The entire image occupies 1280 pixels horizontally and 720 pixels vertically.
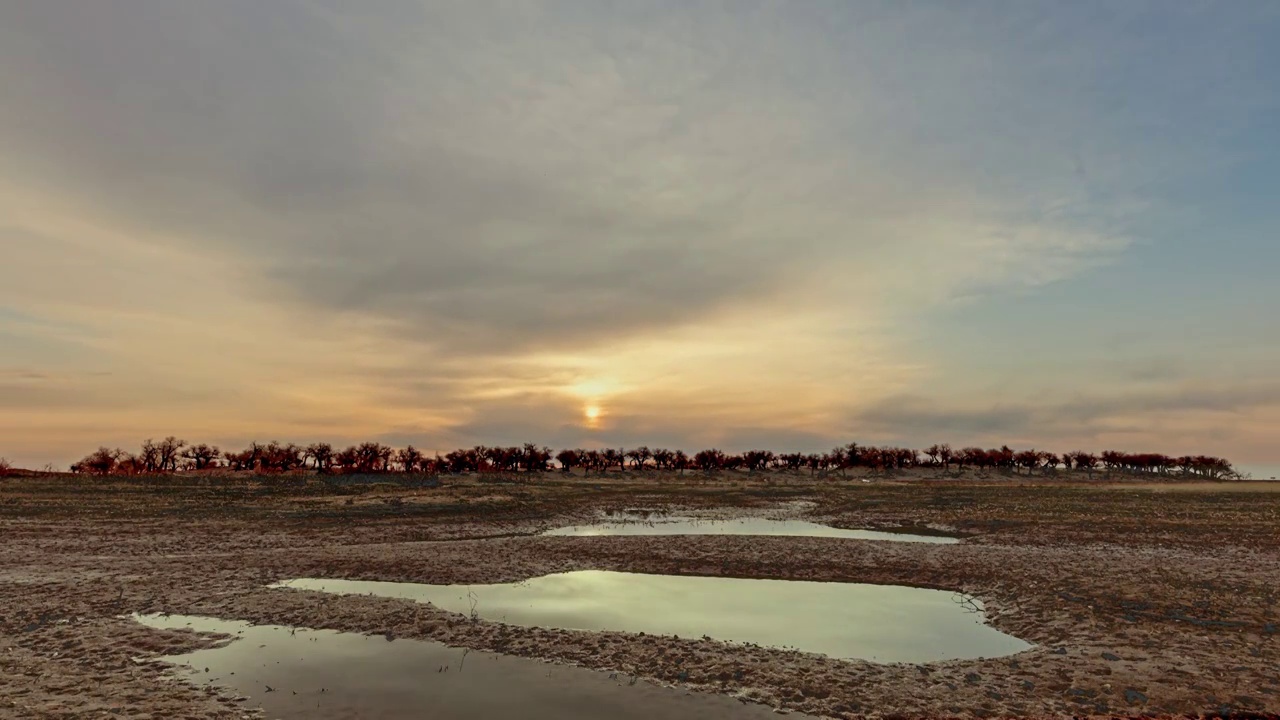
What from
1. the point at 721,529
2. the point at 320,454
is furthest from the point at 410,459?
the point at 721,529

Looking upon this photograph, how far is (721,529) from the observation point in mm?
43250

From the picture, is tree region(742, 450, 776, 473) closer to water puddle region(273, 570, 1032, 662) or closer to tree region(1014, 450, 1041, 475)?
tree region(1014, 450, 1041, 475)

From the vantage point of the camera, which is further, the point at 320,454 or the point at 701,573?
the point at 320,454

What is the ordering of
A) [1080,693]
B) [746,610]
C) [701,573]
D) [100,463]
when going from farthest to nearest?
[100,463], [701,573], [746,610], [1080,693]

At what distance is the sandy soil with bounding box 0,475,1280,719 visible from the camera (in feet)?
Result: 43.5

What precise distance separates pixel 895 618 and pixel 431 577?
16.9 m

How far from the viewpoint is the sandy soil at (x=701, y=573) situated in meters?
13.3

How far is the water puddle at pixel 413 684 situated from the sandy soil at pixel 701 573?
2.27 feet

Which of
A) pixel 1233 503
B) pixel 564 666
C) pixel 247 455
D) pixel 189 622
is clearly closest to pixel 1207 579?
pixel 564 666

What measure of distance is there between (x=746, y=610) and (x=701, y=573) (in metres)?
6.86

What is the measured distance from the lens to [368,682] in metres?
13.8

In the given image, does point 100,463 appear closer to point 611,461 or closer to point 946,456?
point 611,461

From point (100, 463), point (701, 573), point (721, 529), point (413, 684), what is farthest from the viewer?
point (100, 463)

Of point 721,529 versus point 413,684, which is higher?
Answer: point 413,684
